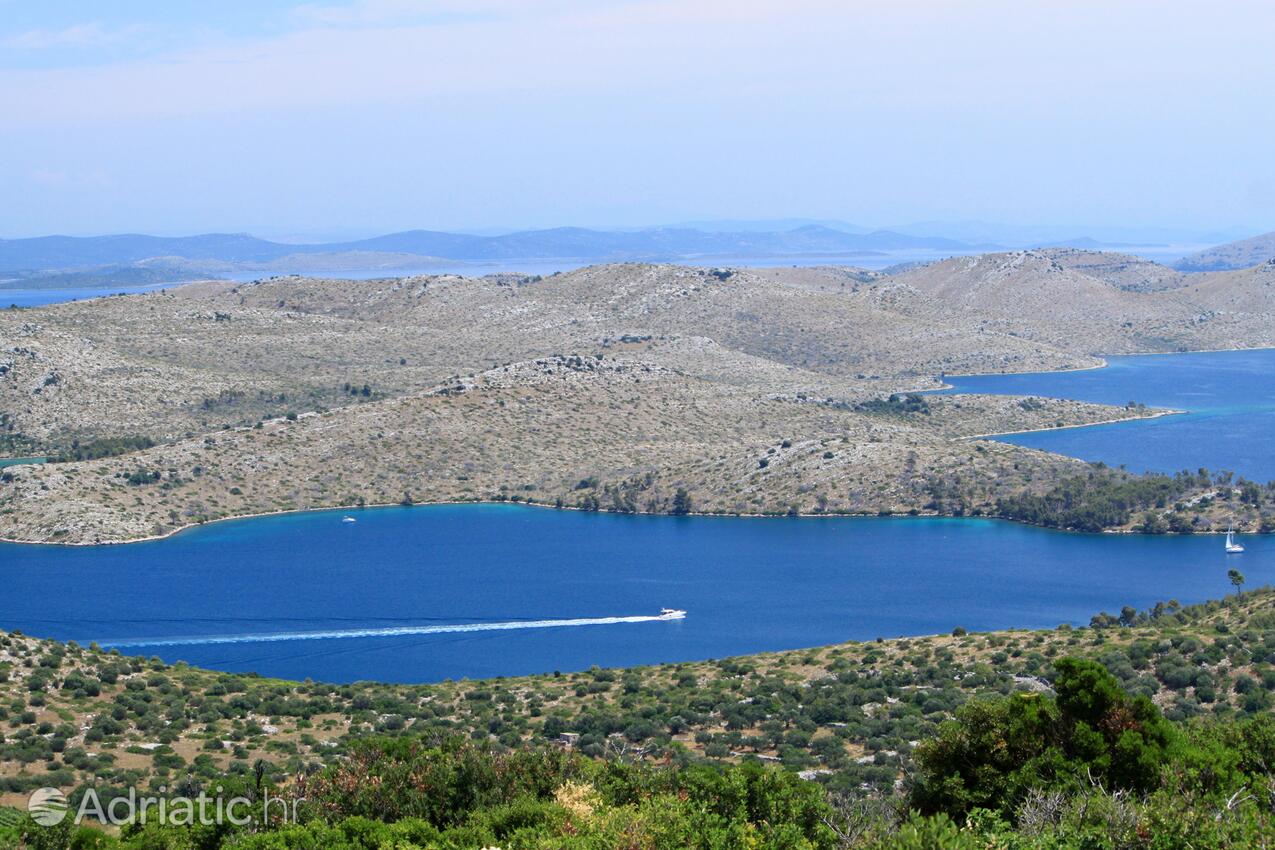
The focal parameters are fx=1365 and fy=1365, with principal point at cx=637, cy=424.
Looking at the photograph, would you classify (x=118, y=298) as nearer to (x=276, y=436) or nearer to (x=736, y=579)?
(x=276, y=436)

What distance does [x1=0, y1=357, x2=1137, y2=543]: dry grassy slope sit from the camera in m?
72.6

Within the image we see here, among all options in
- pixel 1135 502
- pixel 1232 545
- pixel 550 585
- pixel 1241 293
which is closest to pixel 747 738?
pixel 550 585

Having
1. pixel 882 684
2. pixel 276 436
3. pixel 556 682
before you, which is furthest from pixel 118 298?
pixel 882 684

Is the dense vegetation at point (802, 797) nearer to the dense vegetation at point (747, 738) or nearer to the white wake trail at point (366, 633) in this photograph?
the dense vegetation at point (747, 738)

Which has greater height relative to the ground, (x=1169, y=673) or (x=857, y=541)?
(x=1169, y=673)

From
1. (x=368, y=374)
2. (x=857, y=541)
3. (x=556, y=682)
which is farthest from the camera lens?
(x=368, y=374)

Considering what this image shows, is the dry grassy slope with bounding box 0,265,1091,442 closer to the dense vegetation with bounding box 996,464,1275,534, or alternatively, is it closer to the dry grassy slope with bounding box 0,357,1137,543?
the dry grassy slope with bounding box 0,357,1137,543

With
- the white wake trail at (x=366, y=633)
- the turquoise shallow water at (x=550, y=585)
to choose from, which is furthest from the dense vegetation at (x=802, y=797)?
the white wake trail at (x=366, y=633)

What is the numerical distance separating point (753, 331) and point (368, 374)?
42069 millimetres

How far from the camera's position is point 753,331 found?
13288 cm

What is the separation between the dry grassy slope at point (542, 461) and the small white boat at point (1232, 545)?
11332mm

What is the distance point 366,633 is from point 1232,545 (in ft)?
130

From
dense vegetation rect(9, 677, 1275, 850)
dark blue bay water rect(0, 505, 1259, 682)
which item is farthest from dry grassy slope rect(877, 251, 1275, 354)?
dense vegetation rect(9, 677, 1275, 850)

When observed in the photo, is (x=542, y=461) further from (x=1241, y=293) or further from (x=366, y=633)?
(x=1241, y=293)
